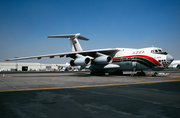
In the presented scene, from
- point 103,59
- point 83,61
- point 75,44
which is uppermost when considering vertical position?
point 75,44

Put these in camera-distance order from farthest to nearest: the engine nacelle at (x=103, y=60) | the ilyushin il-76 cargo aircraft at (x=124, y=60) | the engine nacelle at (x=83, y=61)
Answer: the engine nacelle at (x=83, y=61) < the engine nacelle at (x=103, y=60) < the ilyushin il-76 cargo aircraft at (x=124, y=60)

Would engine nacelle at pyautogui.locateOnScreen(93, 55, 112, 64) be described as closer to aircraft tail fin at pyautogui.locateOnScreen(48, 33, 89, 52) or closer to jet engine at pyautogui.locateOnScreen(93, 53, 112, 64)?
jet engine at pyautogui.locateOnScreen(93, 53, 112, 64)

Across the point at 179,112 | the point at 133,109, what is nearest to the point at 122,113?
the point at 133,109

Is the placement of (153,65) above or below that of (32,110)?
above

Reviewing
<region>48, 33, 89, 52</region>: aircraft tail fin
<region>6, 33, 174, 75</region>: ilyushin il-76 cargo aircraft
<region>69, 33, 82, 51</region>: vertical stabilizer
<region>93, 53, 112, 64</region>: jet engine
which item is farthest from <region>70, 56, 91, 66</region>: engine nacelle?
<region>48, 33, 89, 52</region>: aircraft tail fin

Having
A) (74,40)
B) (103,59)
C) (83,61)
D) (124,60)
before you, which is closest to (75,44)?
(74,40)

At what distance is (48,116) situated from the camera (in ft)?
11.2

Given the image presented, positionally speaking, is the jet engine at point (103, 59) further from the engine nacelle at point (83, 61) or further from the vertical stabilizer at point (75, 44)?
the vertical stabilizer at point (75, 44)

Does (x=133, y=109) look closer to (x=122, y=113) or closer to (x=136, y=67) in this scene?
(x=122, y=113)

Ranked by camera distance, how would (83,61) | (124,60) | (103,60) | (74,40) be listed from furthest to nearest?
(74,40)
(83,61)
(103,60)
(124,60)

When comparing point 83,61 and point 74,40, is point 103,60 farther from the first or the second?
point 74,40

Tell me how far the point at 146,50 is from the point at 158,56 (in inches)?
58.9

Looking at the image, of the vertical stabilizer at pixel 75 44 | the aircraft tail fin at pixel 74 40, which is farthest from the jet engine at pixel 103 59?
the aircraft tail fin at pixel 74 40

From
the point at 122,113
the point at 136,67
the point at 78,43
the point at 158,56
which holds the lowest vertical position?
the point at 122,113
